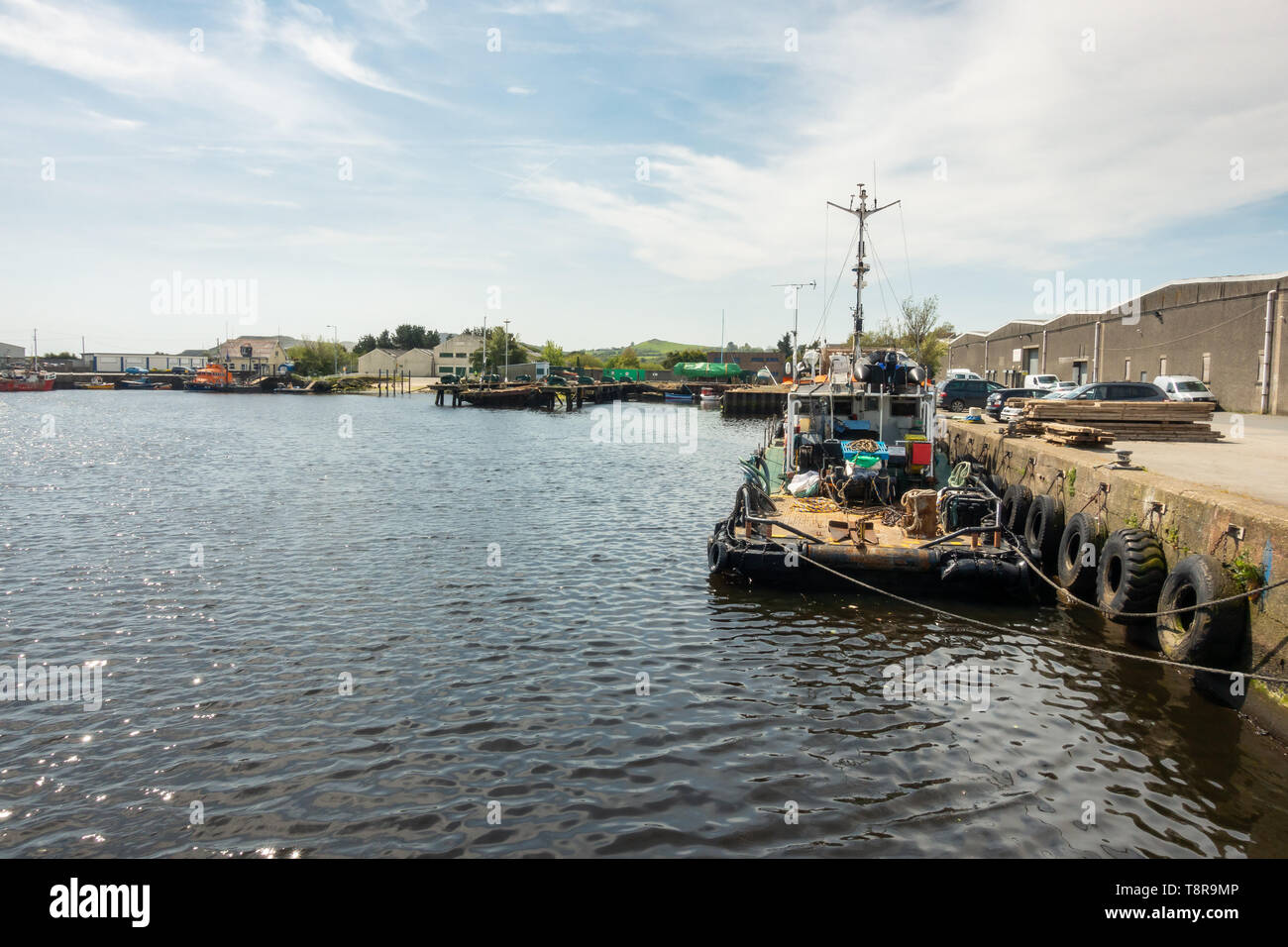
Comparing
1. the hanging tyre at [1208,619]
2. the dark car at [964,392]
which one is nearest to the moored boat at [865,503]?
the hanging tyre at [1208,619]

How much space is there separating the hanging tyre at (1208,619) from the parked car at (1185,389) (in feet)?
82.8

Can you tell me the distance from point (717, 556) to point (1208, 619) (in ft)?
22.4

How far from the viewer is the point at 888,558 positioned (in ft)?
40.5

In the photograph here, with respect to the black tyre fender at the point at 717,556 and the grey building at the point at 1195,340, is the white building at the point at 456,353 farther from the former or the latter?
the black tyre fender at the point at 717,556

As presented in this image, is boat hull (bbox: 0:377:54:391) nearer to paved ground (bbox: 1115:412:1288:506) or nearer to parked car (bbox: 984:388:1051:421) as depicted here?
→ parked car (bbox: 984:388:1051:421)

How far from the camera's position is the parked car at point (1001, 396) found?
3291cm

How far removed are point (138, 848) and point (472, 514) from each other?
15.5 m

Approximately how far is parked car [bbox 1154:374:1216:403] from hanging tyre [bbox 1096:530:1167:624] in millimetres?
23548

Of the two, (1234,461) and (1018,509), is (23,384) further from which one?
(1234,461)

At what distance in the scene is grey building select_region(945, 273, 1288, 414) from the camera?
30.9 metres

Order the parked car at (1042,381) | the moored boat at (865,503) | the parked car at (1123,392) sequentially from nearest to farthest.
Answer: the moored boat at (865,503) < the parked car at (1123,392) < the parked car at (1042,381)

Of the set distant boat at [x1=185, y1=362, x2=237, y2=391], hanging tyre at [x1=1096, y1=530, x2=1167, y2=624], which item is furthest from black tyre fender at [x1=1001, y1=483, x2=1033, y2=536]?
distant boat at [x1=185, y1=362, x2=237, y2=391]
